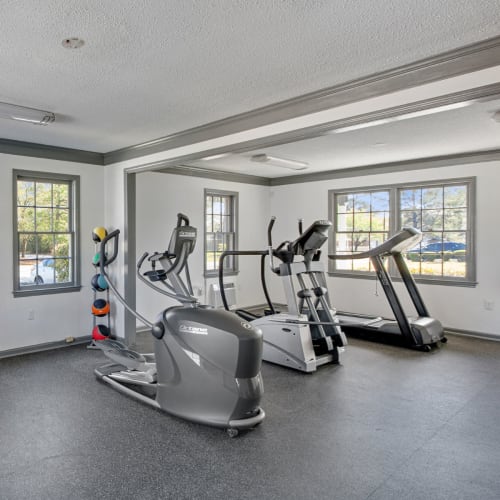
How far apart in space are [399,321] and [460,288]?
125 cm

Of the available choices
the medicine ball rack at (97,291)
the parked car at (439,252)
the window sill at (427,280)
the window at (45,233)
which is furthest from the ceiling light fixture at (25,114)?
the parked car at (439,252)

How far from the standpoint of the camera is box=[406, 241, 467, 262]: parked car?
619 centimetres

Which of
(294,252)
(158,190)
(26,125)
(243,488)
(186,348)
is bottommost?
(243,488)

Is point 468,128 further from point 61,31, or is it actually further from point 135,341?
point 135,341

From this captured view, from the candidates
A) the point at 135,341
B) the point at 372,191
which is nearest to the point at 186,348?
the point at 135,341

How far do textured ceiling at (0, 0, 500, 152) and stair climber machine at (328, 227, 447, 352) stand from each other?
9.51ft

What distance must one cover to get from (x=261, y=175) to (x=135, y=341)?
12.6 feet

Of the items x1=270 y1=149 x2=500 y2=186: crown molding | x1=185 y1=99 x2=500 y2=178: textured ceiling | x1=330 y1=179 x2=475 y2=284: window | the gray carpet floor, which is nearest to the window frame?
x1=185 y1=99 x2=500 y2=178: textured ceiling

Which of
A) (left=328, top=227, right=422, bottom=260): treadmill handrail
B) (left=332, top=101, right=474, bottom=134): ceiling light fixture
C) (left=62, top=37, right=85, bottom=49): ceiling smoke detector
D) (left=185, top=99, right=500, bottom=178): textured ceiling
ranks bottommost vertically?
(left=328, top=227, right=422, bottom=260): treadmill handrail

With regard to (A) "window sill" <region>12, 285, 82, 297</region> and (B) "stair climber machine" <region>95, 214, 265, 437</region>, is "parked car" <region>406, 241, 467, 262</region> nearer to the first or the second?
(B) "stair climber machine" <region>95, 214, 265, 437</region>

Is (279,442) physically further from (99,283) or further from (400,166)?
(400,166)

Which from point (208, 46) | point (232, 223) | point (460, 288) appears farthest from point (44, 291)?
point (460, 288)

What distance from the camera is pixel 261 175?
7.97 meters

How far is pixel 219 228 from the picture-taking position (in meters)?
7.59
